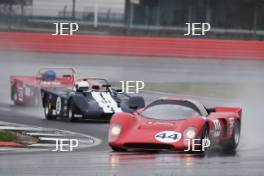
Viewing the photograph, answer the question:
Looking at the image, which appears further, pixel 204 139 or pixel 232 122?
pixel 232 122

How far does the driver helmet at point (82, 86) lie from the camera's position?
20.0m

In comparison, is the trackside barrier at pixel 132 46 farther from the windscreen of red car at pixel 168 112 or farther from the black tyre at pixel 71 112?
the windscreen of red car at pixel 168 112

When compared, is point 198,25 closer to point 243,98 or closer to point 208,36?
point 208,36

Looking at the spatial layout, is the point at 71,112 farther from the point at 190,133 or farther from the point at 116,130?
the point at 190,133

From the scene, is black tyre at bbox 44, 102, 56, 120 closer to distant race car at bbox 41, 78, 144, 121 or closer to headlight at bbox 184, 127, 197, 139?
distant race car at bbox 41, 78, 144, 121

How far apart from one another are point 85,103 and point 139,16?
58.2ft

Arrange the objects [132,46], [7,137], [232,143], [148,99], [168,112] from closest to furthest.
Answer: [168,112]
[232,143]
[7,137]
[148,99]
[132,46]

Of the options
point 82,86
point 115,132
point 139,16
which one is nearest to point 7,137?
point 115,132

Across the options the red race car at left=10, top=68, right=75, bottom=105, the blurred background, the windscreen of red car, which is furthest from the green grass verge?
the blurred background

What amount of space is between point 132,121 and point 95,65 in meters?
17.5

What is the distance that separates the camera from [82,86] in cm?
1995

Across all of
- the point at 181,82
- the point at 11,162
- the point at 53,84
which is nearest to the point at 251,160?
the point at 11,162

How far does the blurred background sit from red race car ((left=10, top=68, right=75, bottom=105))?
11.3 m

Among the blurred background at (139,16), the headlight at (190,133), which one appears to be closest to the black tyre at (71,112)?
the headlight at (190,133)
